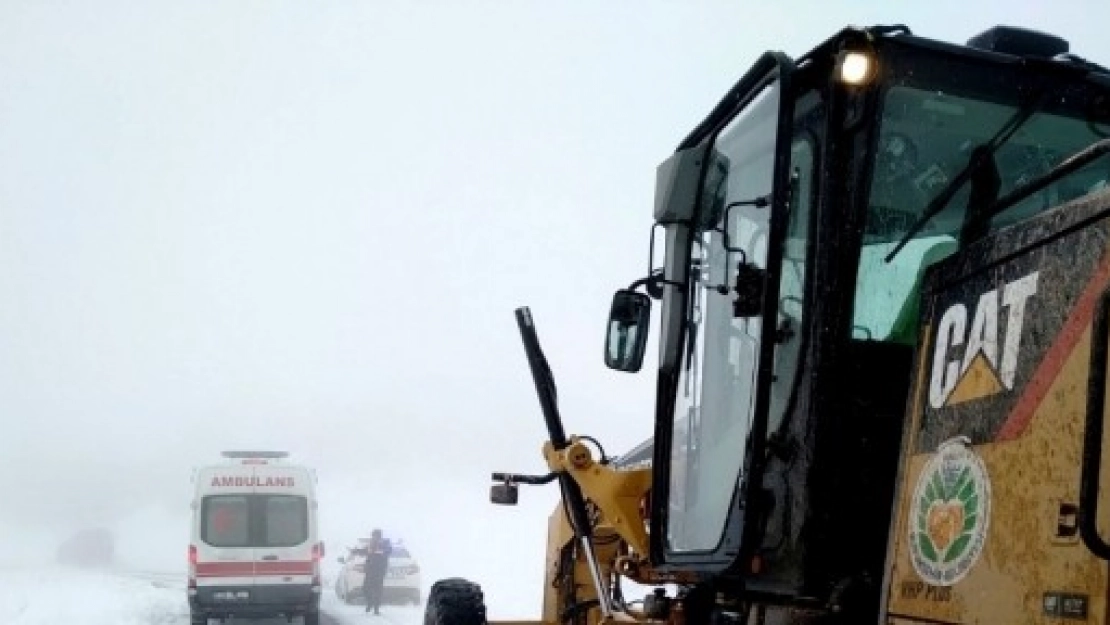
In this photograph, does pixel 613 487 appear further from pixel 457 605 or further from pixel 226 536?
pixel 226 536

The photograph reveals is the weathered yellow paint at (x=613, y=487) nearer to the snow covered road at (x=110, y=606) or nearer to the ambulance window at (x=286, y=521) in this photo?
the snow covered road at (x=110, y=606)

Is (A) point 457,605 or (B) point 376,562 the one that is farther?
(B) point 376,562

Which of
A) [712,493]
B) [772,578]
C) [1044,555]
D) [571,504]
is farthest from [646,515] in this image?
[1044,555]

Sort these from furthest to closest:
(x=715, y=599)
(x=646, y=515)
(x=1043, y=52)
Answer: (x=646, y=515)
(x=715, y=599)
(x=1043, y=52)

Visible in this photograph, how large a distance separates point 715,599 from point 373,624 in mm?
15780

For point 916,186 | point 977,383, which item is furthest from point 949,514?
point 916,186

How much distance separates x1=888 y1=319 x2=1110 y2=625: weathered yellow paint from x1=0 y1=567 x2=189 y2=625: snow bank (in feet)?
57.0

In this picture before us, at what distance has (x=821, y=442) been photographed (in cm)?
340

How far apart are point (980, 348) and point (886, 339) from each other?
67 cm

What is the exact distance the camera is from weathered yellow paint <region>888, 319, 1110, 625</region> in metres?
2.27

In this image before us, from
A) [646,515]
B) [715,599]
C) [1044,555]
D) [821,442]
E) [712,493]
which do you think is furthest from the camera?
[646,515]

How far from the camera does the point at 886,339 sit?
135 inches

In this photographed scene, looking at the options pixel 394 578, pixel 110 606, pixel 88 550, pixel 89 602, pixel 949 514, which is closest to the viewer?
pixel 949 514

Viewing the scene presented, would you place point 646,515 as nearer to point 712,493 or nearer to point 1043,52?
point 712,493
